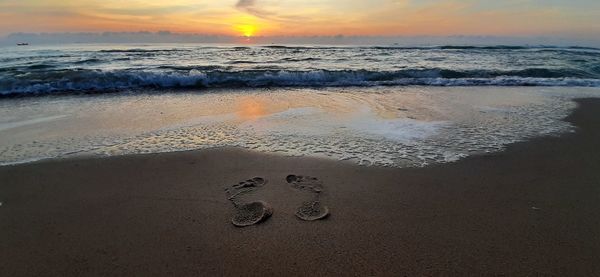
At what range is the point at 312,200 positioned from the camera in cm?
370

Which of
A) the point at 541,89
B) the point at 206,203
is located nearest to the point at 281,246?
the point at 206,203

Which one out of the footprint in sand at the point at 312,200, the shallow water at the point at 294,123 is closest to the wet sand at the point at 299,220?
the footprint in sand at the point at 312,200

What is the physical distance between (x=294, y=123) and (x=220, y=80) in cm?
729

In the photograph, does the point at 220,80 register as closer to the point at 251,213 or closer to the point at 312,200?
the point at 312,200

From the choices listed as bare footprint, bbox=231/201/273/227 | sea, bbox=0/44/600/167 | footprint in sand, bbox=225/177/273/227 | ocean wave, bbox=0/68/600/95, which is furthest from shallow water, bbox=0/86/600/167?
ocean wave, bbox=0/68/600/95

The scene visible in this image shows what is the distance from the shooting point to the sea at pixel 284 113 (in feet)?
17.8

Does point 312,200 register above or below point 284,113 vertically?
below

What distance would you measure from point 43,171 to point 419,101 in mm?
8073

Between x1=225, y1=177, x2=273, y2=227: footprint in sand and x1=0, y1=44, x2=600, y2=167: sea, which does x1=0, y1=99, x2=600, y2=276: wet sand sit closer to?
Answer: x1=225, y1=177, x2=273, y2=227: footprint in sand

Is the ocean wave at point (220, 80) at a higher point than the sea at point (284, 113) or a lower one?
higher

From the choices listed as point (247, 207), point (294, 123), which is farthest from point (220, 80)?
point (247, 207)

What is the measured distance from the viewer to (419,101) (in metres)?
9.35

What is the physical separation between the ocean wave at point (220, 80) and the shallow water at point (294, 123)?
5.65 ft

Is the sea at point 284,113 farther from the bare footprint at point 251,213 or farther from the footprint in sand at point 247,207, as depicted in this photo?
the bare footprint at point 251,213
